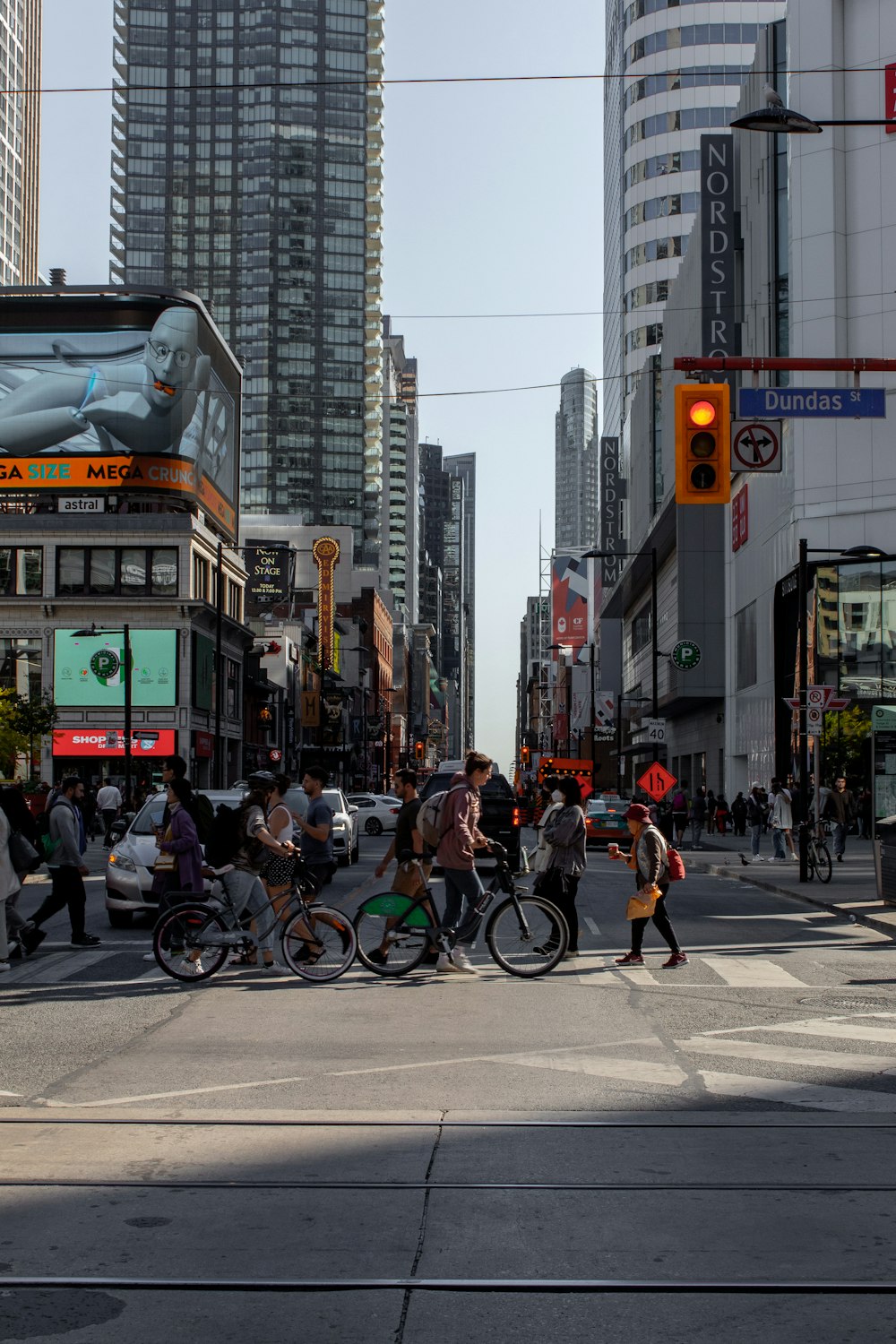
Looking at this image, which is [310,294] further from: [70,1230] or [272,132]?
[70,1230]

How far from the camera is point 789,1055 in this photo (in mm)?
10086

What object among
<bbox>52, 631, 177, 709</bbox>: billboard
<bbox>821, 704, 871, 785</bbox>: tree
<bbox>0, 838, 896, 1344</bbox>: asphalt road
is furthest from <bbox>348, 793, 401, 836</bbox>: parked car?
<bbox>0, 838, 896, 1344</bbox>: asphalt road

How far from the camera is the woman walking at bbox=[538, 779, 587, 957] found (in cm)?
1509

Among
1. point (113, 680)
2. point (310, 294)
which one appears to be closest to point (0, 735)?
point (113, 680)

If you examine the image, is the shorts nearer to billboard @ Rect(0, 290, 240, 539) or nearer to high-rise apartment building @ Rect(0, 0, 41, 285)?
billboard @ Rect(0, 290, 240, 539)

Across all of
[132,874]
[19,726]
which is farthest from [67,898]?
[19,726]

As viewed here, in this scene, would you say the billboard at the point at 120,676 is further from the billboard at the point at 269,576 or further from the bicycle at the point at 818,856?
the bicycle at the point at 818,856

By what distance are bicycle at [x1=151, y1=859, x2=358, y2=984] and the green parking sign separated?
49.4 meters

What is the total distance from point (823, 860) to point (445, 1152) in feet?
67.3

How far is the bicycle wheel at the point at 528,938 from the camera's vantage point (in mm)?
14023

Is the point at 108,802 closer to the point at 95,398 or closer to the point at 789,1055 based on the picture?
the point at 95,398

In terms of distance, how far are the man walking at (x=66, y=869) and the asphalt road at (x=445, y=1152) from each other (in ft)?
8.81

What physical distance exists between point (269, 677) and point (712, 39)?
1952 inches

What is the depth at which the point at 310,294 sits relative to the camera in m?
188
